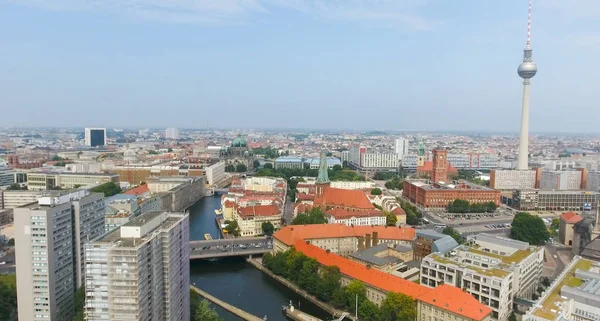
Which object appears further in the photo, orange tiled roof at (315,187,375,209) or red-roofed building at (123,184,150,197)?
red-roofed building at (123,184,150,197)

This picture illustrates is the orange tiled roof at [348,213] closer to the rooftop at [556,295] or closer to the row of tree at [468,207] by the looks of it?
the row of tree at [468,207]

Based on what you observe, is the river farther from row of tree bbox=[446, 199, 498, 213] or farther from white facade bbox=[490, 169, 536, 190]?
white facade bbox=[490, 169, 536, 190]

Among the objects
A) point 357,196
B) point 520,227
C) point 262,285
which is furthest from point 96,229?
point 520,227

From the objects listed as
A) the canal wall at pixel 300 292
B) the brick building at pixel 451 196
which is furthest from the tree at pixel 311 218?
the brick building at pixel 451 196

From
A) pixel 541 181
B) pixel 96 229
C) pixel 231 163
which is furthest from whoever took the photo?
pixel 231 163

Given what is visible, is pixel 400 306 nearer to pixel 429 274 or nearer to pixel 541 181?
pixel 429 274

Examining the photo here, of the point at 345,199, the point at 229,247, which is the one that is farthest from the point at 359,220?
the point at 229,247

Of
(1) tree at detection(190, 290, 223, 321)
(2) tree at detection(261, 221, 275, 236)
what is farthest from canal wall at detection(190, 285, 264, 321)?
(2) tree at detection(261, 221, 275, 236)
